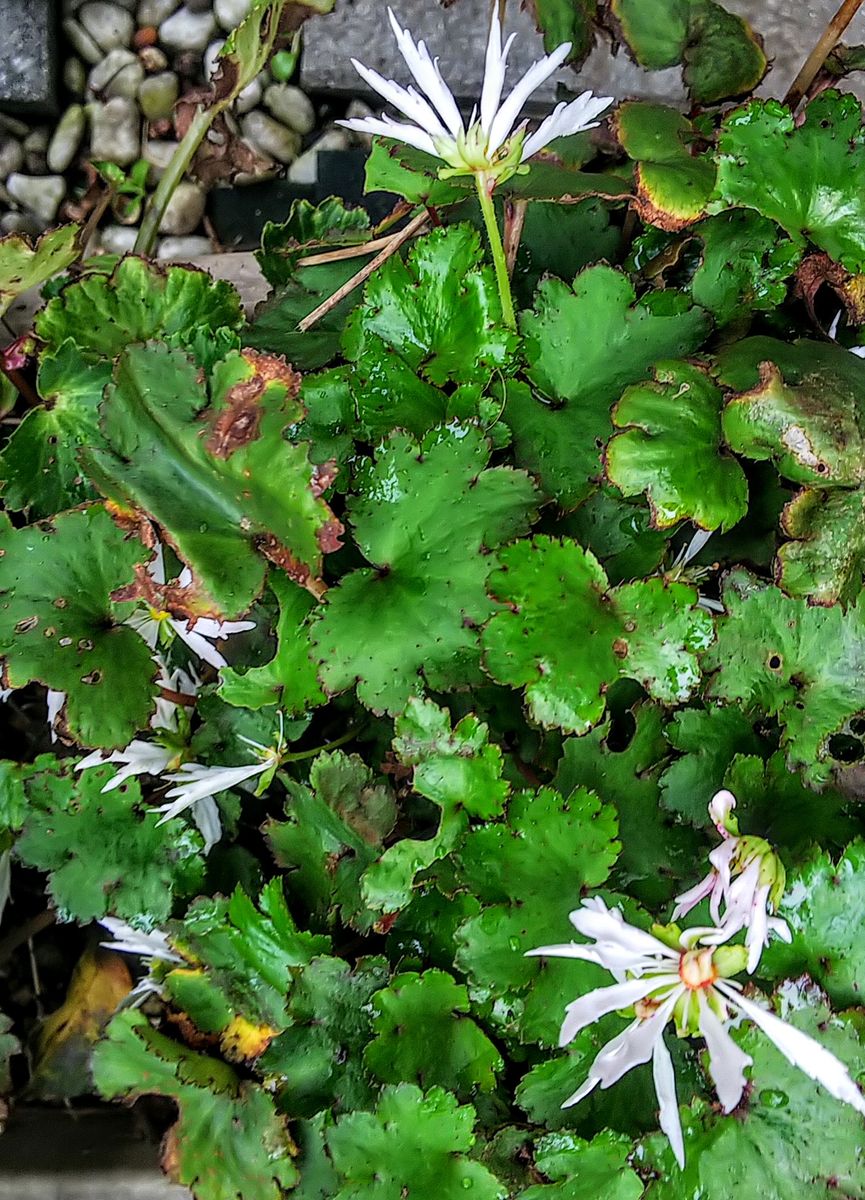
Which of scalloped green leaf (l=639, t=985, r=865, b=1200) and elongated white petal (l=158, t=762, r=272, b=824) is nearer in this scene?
scalloped green leaf (l=639, t=985, r=865, b=1200)

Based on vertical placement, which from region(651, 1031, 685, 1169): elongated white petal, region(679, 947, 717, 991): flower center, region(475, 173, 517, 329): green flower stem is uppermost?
region(475, 173, 517, 329): green flower stem

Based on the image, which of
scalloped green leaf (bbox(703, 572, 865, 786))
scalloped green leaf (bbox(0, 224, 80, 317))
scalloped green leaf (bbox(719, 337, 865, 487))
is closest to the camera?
scalloped green leaf (bbox(719, 337, 865, 487))

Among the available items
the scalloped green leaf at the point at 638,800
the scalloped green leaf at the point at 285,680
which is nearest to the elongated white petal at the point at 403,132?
the scalloped green leaf at the point at 285,680

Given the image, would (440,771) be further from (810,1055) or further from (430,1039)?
(810,1055)

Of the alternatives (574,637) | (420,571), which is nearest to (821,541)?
(574,637)

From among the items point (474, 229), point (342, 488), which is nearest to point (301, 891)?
point (342, 488)

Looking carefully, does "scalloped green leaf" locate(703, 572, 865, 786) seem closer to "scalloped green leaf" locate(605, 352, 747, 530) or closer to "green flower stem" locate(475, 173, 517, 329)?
"scalloped green leaf" locate(605, 352, 747, 530)

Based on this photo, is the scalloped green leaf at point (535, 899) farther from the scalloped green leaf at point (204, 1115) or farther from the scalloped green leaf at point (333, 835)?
the scalloped green leaf at point (204, 1115)

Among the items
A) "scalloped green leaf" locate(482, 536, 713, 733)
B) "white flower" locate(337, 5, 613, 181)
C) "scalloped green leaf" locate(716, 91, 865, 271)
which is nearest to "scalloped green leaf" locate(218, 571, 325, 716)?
"scalloped green leaf" locate(482, 536, 713, 733)
